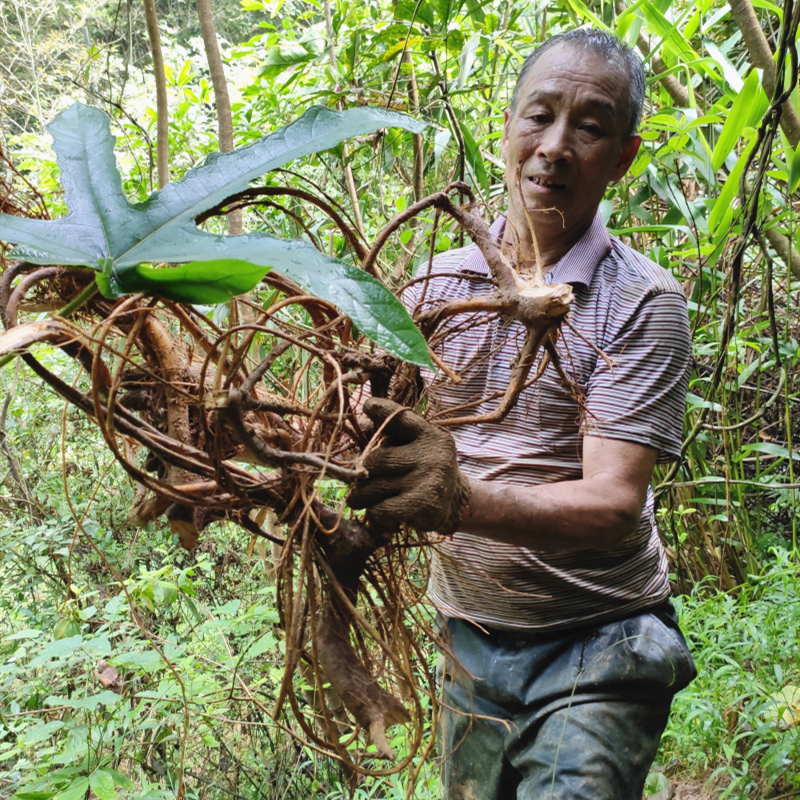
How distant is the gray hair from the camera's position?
3.79 ft

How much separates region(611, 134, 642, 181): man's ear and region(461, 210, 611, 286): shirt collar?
0.09 m

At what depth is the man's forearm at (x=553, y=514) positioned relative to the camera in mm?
855

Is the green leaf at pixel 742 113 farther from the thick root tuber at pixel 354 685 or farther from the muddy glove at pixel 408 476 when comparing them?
the thick root tuber at pixel 354 685

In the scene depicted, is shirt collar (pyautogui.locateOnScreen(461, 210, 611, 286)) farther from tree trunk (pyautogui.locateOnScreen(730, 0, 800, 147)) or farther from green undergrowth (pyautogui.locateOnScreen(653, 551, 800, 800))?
green undergrowth (pyautogui.locateOnScreen(653, 551, 800, 800))

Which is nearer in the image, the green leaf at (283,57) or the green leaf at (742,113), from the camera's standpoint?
the green leaf at (742,113)

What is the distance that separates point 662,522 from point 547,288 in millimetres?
1975

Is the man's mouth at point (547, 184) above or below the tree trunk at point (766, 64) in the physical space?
below

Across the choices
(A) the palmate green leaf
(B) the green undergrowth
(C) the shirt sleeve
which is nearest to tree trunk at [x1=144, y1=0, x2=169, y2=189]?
(A) the palmate green leaf

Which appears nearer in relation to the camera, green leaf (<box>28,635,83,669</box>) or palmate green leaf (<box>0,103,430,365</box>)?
palmate green leaf (<box>0,103,430,365</box>)

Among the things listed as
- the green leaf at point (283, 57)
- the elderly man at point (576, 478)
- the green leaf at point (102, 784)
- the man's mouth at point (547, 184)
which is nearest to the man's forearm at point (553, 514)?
the elderly man at point (576, 478)

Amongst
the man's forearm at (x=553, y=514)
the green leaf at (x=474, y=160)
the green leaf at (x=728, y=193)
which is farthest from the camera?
the green leaf at (x=474, y=160)

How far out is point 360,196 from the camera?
256 cm

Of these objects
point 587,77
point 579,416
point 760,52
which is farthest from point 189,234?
point 760,52

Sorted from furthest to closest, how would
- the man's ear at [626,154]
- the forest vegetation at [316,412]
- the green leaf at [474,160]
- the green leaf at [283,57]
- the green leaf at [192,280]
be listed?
the green leaf at [283,57]
the green leaf at [474,160]
the man's ear at [626,154]
the forest vegetation at [316,412]
the green leaf at [192,280]
